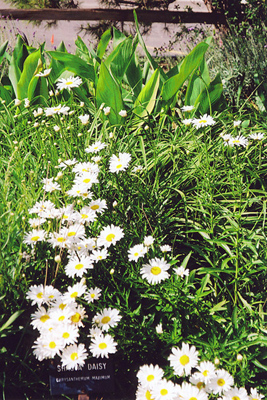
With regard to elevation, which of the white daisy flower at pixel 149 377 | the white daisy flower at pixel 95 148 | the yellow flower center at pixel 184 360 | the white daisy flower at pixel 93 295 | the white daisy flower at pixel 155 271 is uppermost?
the white daisy flower at pixel 95 148

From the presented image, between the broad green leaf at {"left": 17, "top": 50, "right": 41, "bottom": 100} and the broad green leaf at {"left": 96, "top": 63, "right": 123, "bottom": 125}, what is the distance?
46 centimetres

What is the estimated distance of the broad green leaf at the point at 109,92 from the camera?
2173mm

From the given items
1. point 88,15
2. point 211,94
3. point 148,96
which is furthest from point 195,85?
point 88,15

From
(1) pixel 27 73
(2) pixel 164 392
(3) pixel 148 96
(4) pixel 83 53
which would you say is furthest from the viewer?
(4) pixel 83 53

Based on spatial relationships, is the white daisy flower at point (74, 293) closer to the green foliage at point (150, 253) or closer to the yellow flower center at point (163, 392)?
the green foliage at point (150, 253)

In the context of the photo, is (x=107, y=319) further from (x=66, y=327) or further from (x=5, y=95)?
(x=5, y=95)

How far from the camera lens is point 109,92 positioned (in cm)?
224

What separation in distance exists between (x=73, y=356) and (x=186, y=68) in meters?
1.69

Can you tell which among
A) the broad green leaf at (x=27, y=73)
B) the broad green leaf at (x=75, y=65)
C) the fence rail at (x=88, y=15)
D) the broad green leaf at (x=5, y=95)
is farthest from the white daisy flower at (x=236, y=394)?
the fence rail at (x=88, y=15)

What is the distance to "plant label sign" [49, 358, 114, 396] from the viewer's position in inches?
51.7

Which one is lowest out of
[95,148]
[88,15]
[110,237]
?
[110,237]

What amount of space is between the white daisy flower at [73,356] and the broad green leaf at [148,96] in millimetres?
1436

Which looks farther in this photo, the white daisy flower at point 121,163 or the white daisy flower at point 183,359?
the white daisy flower at point 121,163

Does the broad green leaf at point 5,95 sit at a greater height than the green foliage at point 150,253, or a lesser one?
greater
